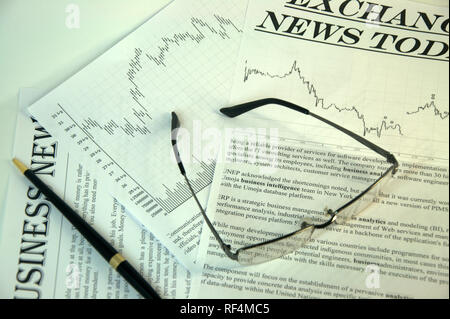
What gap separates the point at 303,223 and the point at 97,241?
0.26 metres

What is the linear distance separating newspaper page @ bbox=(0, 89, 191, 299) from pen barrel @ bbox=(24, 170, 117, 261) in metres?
0.01

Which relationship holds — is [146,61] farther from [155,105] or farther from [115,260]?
[115,260]

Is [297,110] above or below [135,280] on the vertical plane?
above

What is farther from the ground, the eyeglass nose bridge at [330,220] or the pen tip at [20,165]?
the pen tip at [20,165]

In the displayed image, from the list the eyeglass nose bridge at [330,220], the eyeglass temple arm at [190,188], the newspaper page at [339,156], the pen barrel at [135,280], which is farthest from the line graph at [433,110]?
the pen barrel at [135,280]

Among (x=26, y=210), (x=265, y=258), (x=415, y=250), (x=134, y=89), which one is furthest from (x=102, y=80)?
(x=415, y=250)

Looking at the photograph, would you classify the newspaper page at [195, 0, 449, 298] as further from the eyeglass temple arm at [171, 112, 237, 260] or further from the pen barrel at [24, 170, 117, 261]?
the pen barrel at [24, 170, 117, 261]

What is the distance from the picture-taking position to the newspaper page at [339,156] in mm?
544

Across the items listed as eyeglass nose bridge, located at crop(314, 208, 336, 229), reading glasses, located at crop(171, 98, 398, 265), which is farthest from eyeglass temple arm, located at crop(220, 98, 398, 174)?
eyeglass nose bridge, located at crop(314, 208, 336, 229)

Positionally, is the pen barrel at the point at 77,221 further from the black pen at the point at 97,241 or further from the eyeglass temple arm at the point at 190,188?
the eyeglass temple arm at the point at 190,188

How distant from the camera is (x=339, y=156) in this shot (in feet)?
1.86

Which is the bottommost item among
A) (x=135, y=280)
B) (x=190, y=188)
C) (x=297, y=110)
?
(x=135, y=280)

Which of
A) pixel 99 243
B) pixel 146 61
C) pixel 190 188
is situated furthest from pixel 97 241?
pixel 146 61

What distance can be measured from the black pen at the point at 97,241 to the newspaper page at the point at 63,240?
1cm
